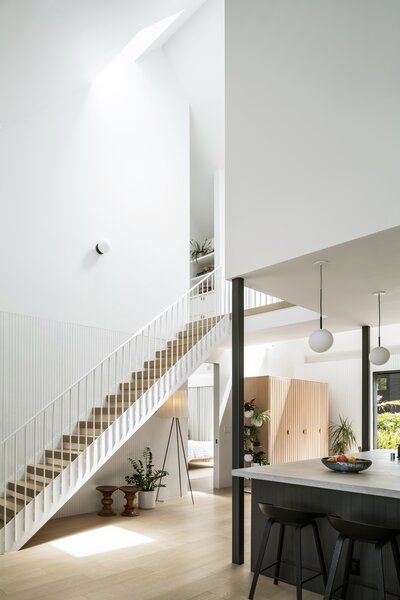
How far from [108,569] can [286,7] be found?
527 centimetres

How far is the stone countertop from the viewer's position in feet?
11.3

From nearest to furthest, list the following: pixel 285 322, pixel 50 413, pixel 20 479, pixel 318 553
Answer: pixel 318 553 < pixel 20 479 < pixel 50 413 < pixel 285 322

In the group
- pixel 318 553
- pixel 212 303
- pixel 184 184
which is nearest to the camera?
pixel 318 553

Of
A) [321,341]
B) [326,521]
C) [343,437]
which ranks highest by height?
[321,341]

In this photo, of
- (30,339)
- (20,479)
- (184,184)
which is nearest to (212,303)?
(184,184)

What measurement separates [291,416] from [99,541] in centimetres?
495

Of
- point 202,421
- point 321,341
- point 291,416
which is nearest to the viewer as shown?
point 321,341

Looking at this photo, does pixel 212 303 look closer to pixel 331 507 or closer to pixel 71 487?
pixel 71 487

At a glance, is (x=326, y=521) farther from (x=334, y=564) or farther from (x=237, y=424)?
(x=237, y=424)

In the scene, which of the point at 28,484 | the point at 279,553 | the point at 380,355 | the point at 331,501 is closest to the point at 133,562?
the point at 279,553

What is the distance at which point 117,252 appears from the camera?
8.11 metres

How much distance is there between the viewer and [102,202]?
7945mm

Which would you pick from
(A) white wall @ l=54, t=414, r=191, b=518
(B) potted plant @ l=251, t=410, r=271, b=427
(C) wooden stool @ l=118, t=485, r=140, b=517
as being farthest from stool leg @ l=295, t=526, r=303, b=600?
(B) potted plant @ l=251, t=410, r=271, b=427

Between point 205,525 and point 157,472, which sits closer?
point 205,525
